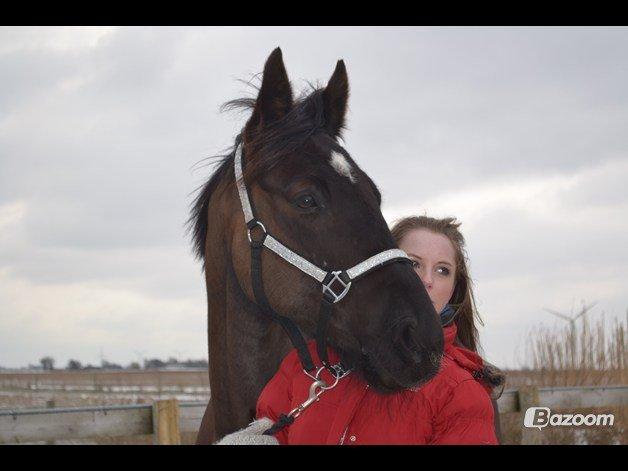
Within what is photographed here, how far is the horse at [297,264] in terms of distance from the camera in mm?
2418

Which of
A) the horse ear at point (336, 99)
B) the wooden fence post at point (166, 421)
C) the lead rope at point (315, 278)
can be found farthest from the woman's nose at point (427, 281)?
the wooden fence post at point (166, 421)

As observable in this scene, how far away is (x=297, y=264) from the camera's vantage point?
269cm

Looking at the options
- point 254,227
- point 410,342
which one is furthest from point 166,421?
point 410,342

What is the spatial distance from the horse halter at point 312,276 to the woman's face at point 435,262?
20cm

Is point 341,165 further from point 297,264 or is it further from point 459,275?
point 459,275

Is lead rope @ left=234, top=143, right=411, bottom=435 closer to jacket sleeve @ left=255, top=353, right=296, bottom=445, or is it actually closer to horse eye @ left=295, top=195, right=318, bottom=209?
jacket sleeve @ left=255, top=353, right=296, bottom=445

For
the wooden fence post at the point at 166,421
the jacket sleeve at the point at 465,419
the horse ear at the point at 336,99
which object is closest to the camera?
the jacket sleeve at the point at 465,419

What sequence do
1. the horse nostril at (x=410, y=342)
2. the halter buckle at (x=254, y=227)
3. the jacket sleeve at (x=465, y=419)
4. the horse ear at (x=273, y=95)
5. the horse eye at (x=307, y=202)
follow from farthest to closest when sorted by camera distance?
the horse ear at (x=273, y=95) → the halter buckle at (x=254, y=227) → the horse eye at (x=307, y=202) → the horse nostril at (x=410, y=342) → the jacket sleeve at (x=465, y=419)

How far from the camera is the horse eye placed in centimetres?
269

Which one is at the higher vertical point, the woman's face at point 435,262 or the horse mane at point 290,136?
the horse mane at point 290,136

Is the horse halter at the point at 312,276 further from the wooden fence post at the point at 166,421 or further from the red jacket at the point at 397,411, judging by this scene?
the wooden fence post at the point at 166,421

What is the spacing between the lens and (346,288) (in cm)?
254

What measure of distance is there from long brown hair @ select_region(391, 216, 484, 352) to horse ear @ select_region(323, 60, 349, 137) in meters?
0.61
